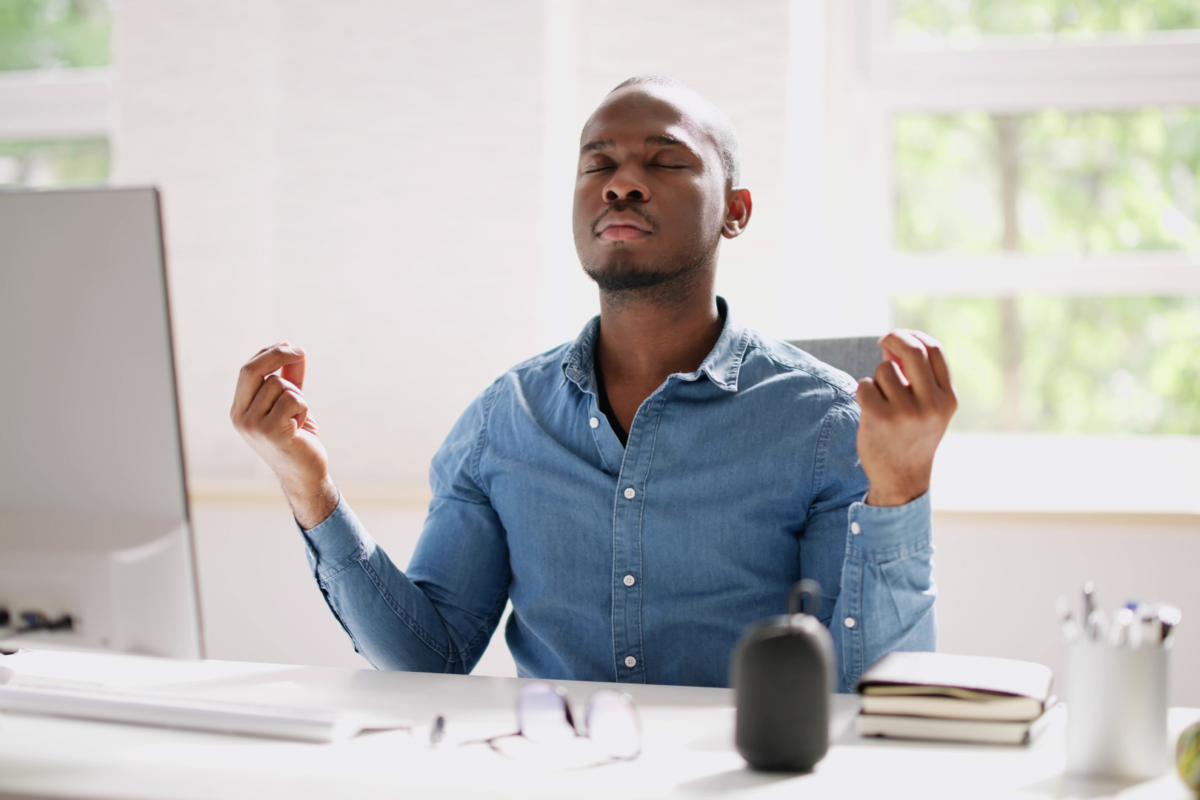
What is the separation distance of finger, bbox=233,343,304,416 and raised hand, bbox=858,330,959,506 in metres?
0.60

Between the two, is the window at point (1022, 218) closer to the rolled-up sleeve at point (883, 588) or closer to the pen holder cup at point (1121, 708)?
the rolled-up sleeve at point (883, 588)

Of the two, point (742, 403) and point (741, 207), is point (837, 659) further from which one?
point (741, 207)

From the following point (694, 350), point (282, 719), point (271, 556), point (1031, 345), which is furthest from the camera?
point (1031, 345)

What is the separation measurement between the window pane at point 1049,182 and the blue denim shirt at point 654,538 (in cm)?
131

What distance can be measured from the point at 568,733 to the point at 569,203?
1719mm

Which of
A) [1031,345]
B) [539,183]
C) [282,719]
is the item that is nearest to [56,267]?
[282,719]

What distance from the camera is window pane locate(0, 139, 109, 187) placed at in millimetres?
2812

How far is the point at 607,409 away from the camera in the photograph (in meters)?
1.38

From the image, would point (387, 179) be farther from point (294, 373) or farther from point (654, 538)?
point (654, 538)

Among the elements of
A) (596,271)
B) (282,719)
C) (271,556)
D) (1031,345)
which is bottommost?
(271,556)

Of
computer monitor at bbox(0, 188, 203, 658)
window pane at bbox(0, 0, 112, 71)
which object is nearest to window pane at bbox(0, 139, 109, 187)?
window pane at bbox(0, 0, 112, 71)

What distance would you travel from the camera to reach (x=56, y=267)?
889 millimetres

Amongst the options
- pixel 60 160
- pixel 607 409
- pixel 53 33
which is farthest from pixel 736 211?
pixel 53 33

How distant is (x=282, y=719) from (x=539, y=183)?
163 cm
